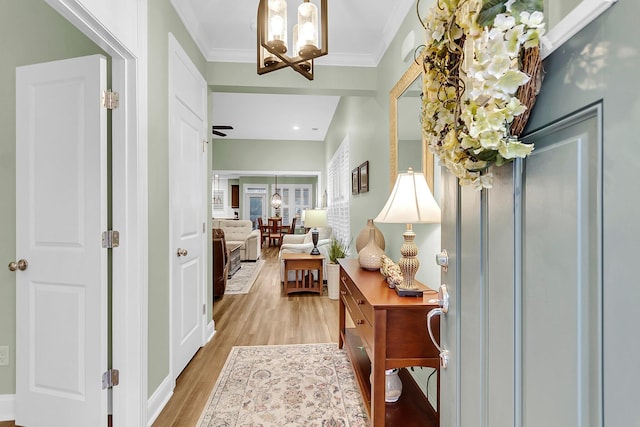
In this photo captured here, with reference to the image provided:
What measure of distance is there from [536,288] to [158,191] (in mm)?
1991

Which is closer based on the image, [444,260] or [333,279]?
[444,260]

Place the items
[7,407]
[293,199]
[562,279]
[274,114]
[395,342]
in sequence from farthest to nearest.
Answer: [293,199] < [274,114] < [7,407] < [395,342] < [562,279]

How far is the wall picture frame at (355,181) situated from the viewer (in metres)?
3.68

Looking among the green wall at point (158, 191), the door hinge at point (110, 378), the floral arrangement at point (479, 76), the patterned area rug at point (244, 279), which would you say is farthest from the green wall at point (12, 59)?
the patterned area rug at point (244, 279)

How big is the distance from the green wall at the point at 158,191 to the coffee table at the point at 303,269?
243 cm

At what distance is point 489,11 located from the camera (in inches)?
22.6

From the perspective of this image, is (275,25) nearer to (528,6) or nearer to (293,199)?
(528,6)

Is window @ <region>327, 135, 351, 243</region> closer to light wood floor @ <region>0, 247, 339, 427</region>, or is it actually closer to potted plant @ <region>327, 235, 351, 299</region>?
potted plant @ <region>327, 235, 351, 299</region>

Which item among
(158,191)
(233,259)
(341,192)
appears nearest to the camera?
(158,191)

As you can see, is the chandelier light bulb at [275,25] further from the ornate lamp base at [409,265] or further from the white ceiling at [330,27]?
the ornate lamp base at [409,265]

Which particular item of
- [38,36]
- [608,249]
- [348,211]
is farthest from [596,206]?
[348,211]

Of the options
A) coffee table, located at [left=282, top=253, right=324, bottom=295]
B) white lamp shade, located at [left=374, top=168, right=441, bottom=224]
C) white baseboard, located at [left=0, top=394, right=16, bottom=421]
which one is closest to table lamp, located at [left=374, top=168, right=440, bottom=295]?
white lamp shade, located at [left=374, top=168, right=441, bottom=224]

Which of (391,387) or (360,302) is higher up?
(360,302)

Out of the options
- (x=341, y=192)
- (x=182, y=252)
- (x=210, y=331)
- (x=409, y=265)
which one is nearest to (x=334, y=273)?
(x=341, y=192)
